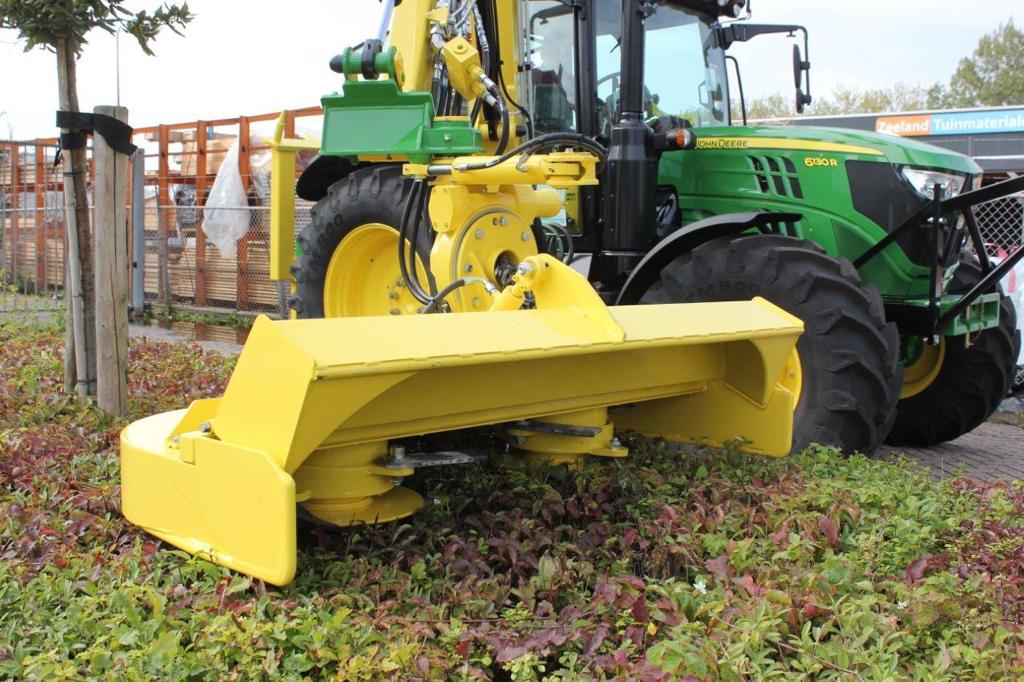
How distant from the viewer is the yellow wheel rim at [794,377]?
15.9 feet

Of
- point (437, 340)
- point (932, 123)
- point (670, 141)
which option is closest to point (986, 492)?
point (670, 141)

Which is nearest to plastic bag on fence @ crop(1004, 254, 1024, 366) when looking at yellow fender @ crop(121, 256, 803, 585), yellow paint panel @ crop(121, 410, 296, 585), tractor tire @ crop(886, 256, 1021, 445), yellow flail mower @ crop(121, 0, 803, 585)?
tractor tire @ crop(886, 256, 1021, 445)

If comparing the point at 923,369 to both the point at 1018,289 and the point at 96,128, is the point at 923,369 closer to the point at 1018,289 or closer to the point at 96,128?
the point at 1018,289

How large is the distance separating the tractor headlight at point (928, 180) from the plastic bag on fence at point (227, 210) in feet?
25.2

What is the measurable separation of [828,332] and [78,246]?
12.4ft

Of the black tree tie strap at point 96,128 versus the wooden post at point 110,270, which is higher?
the black tree tie strap at point 96,128

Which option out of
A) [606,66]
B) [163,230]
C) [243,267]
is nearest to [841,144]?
[606,66]

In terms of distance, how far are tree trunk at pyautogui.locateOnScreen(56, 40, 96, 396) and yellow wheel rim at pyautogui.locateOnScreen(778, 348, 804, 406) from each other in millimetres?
→ 3557

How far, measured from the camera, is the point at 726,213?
562cm

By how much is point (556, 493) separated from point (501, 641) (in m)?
1.14

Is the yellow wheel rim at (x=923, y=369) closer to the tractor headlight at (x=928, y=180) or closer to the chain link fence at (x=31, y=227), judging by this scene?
the tractor headlight at (x=928, y=180)

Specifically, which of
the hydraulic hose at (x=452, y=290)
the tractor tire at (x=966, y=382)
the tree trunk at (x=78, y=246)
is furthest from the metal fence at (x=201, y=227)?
the hydraulic hose at (x=452, y=290)

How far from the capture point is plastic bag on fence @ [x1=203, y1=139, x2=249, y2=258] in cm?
1143

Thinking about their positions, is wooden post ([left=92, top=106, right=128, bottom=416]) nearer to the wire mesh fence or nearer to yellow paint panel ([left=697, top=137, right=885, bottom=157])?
yellow paint panel ([left=697, top=137, right=885, bottom=157])
